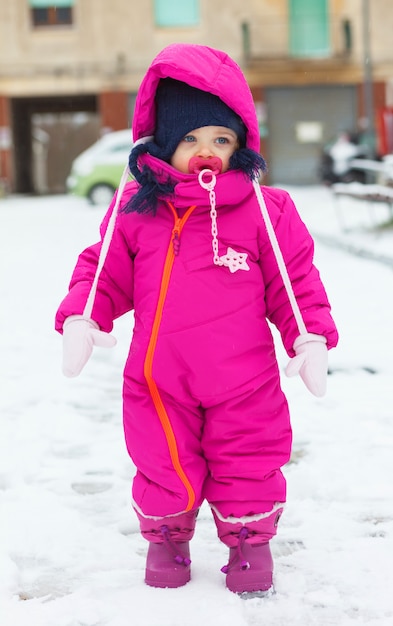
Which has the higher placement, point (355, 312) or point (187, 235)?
point (187, 235)

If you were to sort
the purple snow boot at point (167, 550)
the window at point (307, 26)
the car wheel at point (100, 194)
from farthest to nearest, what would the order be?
the window at point (307, 26) < the car wheel at point (100, 194) < the purple snow boot at point (167, 550)

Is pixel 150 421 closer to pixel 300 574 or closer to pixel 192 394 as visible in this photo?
pixel 192 394

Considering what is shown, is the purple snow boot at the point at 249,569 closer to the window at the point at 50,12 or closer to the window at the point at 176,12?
the window at the point at 176,12

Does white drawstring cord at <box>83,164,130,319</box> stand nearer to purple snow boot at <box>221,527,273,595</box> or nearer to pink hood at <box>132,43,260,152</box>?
pink hood at <box>132,43,260,152</box>

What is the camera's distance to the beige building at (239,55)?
80.2ft

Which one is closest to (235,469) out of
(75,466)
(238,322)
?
(238,322)

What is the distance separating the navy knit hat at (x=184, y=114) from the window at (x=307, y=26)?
23.7m

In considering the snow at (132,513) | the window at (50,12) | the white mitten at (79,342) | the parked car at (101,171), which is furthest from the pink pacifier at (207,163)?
the window at (50,12)

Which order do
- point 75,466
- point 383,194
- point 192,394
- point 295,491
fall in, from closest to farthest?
point 192,394, point 295,491, point 75,466, point 383,194

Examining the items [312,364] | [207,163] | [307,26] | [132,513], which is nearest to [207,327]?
[312,364]

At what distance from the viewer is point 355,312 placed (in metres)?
6.14

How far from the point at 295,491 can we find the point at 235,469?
2.50ft

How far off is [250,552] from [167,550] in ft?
0.68

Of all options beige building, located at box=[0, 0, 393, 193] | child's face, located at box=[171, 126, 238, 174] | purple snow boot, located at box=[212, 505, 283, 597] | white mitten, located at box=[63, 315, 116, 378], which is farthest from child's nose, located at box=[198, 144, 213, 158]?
beige building, located at box=[0, 0, 393, 193]
